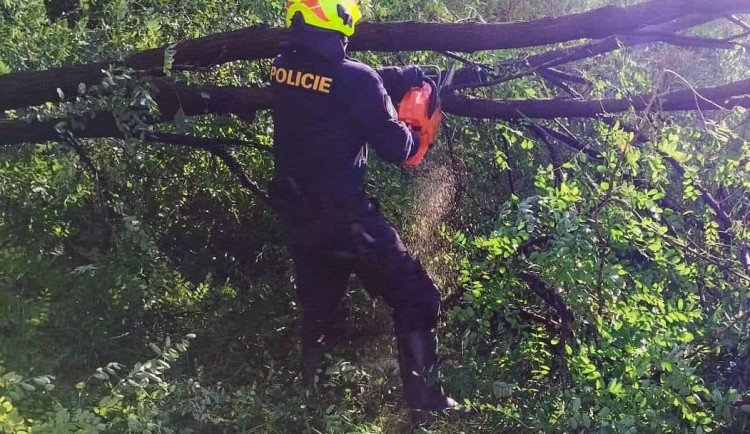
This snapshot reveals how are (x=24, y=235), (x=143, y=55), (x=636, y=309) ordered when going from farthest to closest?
1. (x=24, y=235)
2. (x=143, y=55)
3. (x=636, y=309)

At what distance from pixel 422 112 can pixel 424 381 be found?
1.20 m

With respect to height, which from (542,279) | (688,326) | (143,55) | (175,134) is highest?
(143,55)

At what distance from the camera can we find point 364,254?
3.49 meters

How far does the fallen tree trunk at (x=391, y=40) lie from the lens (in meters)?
3.32

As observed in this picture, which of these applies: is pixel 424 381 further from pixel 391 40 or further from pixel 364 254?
pixel 391 40

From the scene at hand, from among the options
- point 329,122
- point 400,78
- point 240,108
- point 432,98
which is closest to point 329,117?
point 329,122

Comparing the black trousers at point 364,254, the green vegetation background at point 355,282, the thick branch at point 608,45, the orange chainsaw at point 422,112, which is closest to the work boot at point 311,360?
the green vegetation background at point 355,282

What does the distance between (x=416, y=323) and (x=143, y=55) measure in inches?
73.9

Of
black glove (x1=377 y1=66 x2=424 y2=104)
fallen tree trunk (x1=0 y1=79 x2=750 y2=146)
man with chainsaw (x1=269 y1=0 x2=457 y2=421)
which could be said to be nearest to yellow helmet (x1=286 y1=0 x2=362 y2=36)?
man with chainsaw (x1=269 y1=0 x2=457 y2=421)

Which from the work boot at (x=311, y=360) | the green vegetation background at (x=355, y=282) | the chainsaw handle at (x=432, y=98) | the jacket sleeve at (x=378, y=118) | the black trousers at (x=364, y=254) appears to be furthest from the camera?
the work boot at (x=311, y=360)

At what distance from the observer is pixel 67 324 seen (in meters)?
4.14

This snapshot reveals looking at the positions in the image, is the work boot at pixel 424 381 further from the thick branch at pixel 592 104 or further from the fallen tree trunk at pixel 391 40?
the fallen tree trunk at pixel 391 40

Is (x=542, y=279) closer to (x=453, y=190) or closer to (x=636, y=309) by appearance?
(x=636, y=309)

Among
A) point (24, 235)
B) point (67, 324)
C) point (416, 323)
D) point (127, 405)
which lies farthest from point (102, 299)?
point (416, 323)
